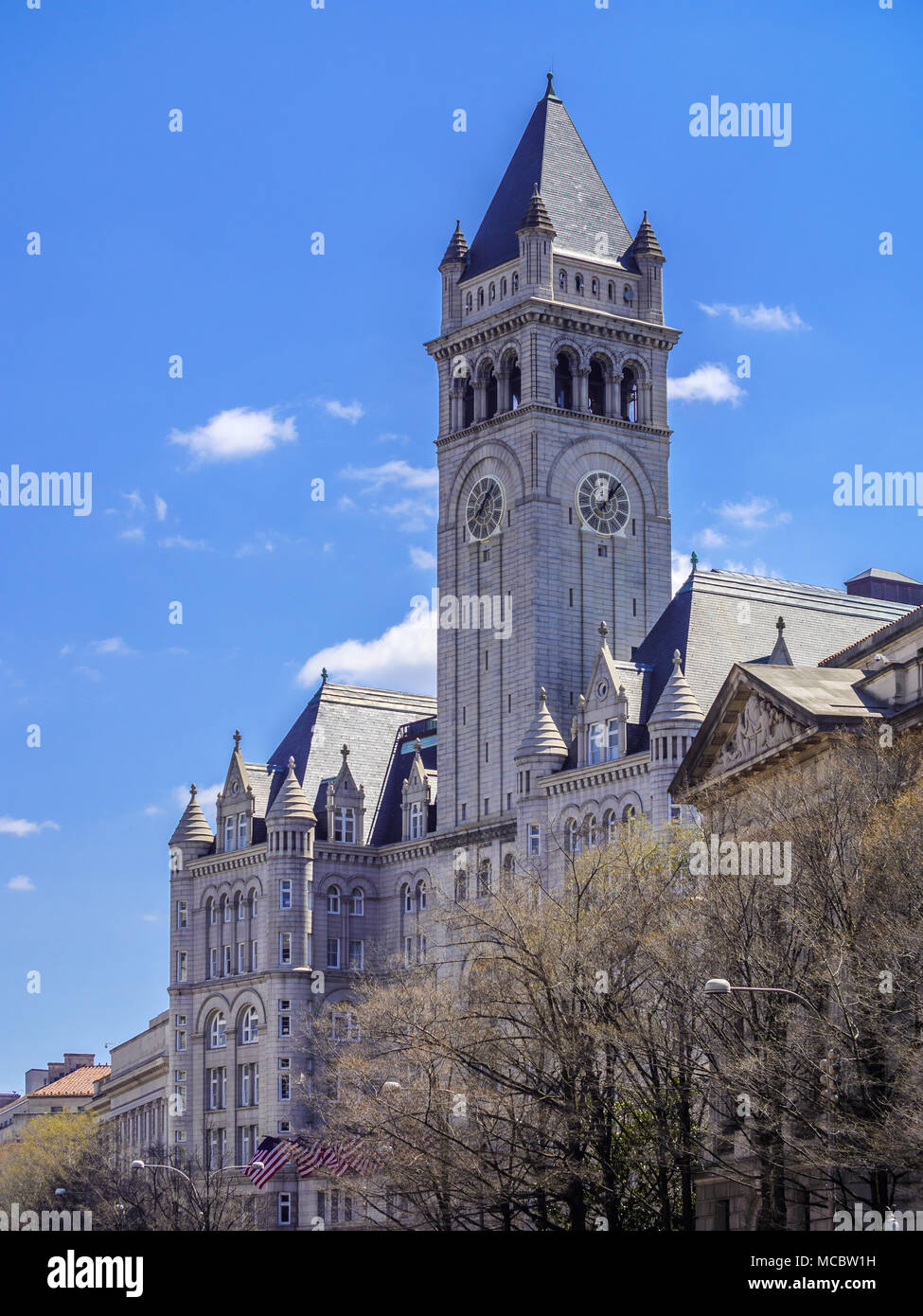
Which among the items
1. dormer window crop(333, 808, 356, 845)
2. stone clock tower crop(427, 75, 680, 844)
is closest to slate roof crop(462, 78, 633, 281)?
stone clock tower crop(427, 75, 680, 844)

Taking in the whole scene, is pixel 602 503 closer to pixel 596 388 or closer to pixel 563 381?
pixel 596 388

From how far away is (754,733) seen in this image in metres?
76.3

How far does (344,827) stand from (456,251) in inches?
1369

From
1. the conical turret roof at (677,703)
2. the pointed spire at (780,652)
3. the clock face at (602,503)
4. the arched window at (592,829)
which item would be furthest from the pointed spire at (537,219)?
the arched window at (592,829)

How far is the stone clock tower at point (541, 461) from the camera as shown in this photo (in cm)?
12862

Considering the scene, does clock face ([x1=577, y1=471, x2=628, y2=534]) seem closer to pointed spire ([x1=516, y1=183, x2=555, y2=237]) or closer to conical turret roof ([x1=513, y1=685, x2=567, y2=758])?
conical turret roof ([x1=513, y1=685, x2=567, y2=758])

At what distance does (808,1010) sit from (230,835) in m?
94.2

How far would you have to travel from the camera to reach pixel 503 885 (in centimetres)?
8988

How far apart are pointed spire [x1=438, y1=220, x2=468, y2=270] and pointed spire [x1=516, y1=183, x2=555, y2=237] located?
20.2 feet

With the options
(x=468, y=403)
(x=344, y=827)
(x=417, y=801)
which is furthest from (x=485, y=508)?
(x=344, y=827)

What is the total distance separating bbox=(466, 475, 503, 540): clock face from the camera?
13200 centimetres

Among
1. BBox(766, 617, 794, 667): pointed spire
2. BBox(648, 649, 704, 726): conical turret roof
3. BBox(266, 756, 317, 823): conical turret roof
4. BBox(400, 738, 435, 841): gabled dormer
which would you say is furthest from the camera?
BBox(266, 756, 317, 823): conical turret roof
